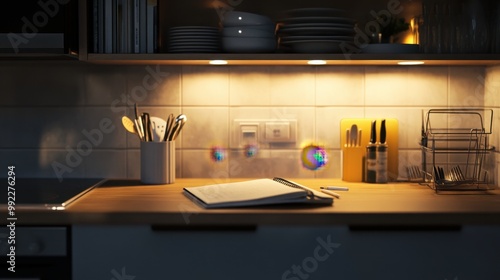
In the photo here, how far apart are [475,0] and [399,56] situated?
13.7 inches

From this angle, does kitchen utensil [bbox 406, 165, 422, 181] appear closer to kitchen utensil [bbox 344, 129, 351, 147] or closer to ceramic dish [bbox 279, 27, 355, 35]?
kitchen utensil [bbox 344, 129, 351, 147]

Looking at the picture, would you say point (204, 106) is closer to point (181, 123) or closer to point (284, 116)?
point (181, 123)

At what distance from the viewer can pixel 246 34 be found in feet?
7.26

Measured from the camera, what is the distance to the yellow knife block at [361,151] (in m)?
2.40

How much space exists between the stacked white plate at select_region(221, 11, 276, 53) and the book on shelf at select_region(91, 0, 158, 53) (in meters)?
0.24

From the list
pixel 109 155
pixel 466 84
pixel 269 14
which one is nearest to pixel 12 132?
pixel 109 155

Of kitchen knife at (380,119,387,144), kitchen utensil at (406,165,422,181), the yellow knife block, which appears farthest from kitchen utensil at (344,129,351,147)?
kitchen utensil at (406,165,422,181)

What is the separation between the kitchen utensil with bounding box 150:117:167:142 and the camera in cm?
Answer: 237

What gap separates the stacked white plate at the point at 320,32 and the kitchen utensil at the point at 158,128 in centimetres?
52

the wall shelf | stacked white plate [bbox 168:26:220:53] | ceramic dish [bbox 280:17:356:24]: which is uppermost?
ceramic dish [bbox 280:17:356:24]

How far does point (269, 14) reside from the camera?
247cm

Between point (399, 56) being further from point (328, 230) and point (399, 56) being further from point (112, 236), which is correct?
point (112, 236)

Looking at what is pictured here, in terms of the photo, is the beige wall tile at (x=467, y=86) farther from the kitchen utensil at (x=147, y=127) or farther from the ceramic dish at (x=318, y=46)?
the kitchen utensil at (x=147, y=127)

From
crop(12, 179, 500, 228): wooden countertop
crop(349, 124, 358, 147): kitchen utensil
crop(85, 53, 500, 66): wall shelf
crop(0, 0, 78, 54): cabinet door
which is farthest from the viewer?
crop(349, 124, 358, 147): kitchen utensil
